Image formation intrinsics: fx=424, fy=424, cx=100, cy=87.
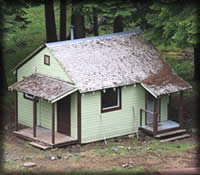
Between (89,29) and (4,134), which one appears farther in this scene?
(89,29)

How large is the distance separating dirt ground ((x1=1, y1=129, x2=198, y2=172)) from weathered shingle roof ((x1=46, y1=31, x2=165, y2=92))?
2488mm

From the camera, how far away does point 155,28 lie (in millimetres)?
20188

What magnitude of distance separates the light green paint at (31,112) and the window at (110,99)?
8.23ft

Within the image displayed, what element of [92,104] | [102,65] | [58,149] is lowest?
[58,149]

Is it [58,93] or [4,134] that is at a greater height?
[58,93]

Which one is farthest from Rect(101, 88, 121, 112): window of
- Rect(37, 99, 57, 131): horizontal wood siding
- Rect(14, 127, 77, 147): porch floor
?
Rect(37, 99, 57, 131): horizontal wood siding

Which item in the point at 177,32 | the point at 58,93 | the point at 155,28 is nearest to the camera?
the point at 58,93

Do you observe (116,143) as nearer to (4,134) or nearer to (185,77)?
(4,134)

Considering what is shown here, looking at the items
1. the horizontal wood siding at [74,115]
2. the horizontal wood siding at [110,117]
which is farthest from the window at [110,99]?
the horizontal wood siding at [74,115]

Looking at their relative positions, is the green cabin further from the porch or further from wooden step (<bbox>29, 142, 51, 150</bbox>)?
wooden step (<bbox>29, 142, 51, 150</bbox>)

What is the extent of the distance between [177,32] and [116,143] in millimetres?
5373

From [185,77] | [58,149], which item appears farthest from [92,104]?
[185,77]

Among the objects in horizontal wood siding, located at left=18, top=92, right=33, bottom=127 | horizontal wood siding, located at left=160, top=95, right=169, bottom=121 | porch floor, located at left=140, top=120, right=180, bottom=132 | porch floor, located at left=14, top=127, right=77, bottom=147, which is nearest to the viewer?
porch floor, located at left=14, top=127, right=77, bottom=147

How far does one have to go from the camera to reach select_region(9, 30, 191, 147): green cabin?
17.4 metres
